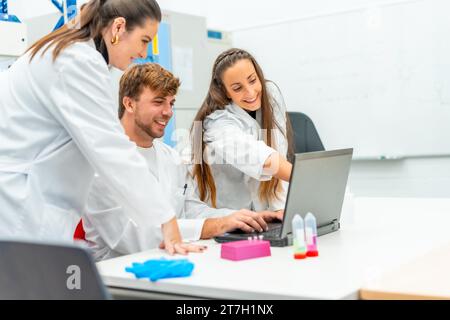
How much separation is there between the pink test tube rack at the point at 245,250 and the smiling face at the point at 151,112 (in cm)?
72

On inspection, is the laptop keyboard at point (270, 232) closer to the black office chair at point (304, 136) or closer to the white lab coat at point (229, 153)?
the white lab coat at point (229, 153)

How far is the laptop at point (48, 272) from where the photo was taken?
2.59 ft

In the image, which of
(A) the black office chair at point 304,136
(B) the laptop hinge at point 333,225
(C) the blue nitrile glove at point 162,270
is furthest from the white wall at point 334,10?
(C) the blue nitrile glove at point 162,270

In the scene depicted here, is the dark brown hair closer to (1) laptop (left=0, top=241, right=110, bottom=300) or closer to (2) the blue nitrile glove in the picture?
(2) the blue nitrile glove

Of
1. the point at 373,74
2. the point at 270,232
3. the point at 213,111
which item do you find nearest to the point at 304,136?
the point at 373,74

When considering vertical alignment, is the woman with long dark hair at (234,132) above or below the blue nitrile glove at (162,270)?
above

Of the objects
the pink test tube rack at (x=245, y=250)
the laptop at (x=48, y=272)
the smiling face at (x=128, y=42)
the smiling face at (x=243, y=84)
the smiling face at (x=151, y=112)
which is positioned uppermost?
the smiling face at (x=128, y=42)

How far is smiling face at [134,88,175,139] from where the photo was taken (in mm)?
1962

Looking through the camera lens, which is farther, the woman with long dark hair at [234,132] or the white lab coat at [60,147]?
the woman with long dark hair at [234,132]

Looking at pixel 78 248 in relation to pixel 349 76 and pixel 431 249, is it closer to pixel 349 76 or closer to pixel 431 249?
pixel 431 249

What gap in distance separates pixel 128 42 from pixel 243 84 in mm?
623

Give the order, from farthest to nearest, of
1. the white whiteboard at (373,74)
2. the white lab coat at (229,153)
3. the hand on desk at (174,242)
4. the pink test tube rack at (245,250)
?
the white whiteboard at (373,74)
the white lab coat at (229,153)
the hand on desk at (174,242)
the pink test tube rack at (245,250)
